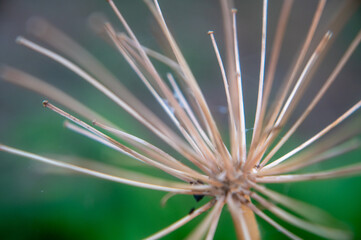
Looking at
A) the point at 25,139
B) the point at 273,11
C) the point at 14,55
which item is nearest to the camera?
the point at 25,139

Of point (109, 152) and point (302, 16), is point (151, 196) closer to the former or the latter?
point (109, 152)

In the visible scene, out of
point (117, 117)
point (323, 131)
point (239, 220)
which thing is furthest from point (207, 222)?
point (117, 117)

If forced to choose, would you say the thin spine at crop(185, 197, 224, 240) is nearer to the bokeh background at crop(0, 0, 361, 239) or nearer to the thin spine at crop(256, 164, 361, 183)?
the thin spine at crop(256, 164, 361, 183)

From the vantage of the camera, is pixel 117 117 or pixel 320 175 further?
pixel 117 117

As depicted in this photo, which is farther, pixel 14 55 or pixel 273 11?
pixel 14 55

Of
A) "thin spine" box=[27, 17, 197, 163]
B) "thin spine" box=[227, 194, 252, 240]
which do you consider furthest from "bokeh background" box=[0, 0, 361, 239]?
"thin spine" box=[227, 194, 252, 240]

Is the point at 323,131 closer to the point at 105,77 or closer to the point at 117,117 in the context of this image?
the point at 105,77

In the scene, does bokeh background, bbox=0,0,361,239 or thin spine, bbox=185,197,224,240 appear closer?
thin spine, bbox=185,197,224,240

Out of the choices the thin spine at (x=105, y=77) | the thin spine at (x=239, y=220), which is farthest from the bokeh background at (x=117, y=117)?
the thin spine at (x=239, y=220)

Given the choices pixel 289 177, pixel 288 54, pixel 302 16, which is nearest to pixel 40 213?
pixel 289 177
